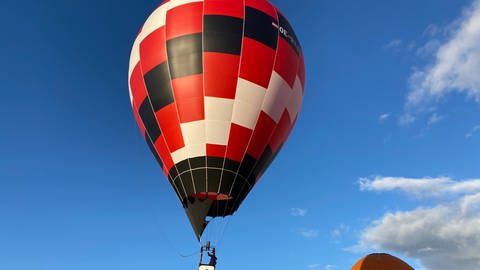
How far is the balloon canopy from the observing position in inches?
520

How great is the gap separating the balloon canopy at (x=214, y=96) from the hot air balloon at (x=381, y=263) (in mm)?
8190

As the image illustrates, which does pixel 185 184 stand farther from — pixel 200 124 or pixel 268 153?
pixel 268 153

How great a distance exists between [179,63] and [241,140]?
3.19 m

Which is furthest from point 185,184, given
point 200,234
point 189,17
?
point 189,17

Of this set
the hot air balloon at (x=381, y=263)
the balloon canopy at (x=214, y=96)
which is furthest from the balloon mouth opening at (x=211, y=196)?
the hot air balloon at (x=381, y=263)

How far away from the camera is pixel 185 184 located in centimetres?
1326

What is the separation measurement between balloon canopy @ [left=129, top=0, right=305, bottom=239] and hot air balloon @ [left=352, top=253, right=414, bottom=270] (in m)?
8.19

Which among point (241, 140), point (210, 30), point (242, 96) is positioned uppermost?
point (210, 30)

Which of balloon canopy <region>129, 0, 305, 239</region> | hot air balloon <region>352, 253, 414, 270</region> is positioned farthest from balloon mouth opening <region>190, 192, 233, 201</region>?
hot air balloon <region>352, 253, 414, 270</region>

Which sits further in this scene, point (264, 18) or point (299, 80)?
point (299, 80)

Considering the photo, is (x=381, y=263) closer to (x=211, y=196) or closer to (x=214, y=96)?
(x=211, y=196)

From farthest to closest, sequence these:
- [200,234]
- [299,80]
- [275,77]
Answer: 1. [299,80]
2. [275,77]
3. [200,234]

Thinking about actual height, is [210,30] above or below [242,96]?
above

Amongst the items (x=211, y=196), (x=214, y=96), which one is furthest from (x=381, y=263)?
(x=214, y=96)
